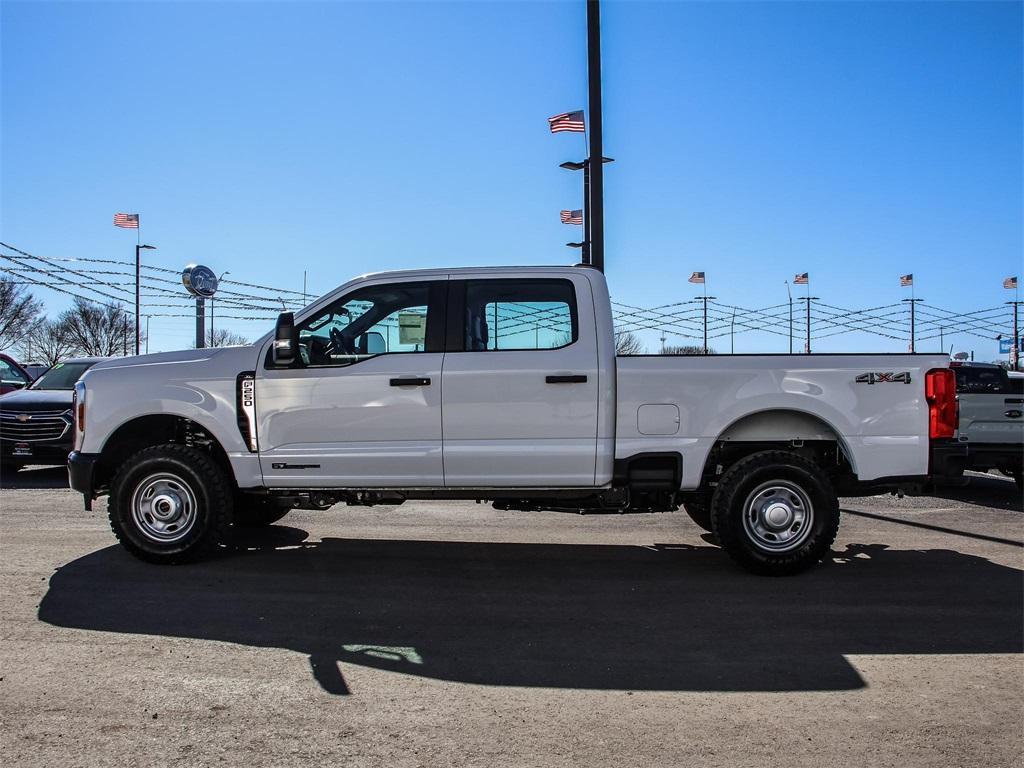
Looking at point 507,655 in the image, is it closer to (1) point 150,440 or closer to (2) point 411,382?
(2) point 411,382

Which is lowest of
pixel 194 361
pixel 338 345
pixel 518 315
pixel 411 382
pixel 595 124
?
pixel 411 382

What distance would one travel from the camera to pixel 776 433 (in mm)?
5914

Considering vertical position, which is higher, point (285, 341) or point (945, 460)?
point (285, 341)

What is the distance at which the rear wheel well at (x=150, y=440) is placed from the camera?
6.25 meters

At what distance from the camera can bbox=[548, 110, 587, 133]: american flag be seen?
58.5 feet

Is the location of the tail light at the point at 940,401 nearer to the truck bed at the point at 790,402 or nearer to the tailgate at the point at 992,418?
the truck bed at the point at 790,402

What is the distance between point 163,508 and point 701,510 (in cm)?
452

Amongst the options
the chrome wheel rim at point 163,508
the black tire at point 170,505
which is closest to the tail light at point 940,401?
the black tire at point 170,505

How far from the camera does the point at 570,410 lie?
18.6ft

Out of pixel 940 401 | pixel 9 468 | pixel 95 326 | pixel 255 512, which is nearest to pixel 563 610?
pixel 940 401

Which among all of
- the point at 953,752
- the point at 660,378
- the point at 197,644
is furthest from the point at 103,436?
the point at 953,752

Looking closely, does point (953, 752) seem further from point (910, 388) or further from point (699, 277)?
point (699, 277)

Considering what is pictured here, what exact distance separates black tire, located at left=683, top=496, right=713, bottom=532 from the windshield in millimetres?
10150

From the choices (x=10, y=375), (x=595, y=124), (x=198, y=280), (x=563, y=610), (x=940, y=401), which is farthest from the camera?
(x=198, y=280)
